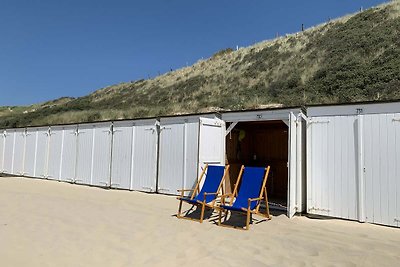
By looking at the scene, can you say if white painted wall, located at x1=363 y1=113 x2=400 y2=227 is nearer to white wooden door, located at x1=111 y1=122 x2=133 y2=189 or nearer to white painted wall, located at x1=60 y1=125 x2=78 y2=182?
white wooden door, located at x1=111 y1=122 x2=133 y2=189

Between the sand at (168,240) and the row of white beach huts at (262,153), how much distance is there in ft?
2.00

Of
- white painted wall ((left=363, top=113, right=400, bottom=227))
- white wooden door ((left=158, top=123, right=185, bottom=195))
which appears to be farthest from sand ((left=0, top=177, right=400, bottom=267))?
white wooden door ((left=158, top=123, right=185, bottom=195))

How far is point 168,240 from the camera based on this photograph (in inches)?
192

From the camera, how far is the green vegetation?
15.4 meters

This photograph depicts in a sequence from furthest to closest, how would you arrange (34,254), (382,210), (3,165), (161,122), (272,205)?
1. (3,165)
2. (161,122)
3. (272,205)
4. (382,210)
5. (34,254)

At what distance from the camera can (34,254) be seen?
13.8ft

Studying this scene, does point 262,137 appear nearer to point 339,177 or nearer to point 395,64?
point 339,177

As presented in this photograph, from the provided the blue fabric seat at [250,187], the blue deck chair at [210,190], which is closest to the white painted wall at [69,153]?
the blue deck chair at [210,190]

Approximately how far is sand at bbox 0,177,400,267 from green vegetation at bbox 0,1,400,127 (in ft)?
31.1

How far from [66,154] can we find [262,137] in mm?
7011

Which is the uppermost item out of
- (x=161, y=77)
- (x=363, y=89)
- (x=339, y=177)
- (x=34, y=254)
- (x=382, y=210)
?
(x=161, y=77)

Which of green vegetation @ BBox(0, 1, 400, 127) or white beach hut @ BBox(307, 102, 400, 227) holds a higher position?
green vegetation @ BBox(0, 1, 400, 127)

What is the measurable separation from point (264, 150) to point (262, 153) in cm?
12

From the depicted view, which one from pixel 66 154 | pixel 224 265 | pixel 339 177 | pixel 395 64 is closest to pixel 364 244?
pixel 339 177
